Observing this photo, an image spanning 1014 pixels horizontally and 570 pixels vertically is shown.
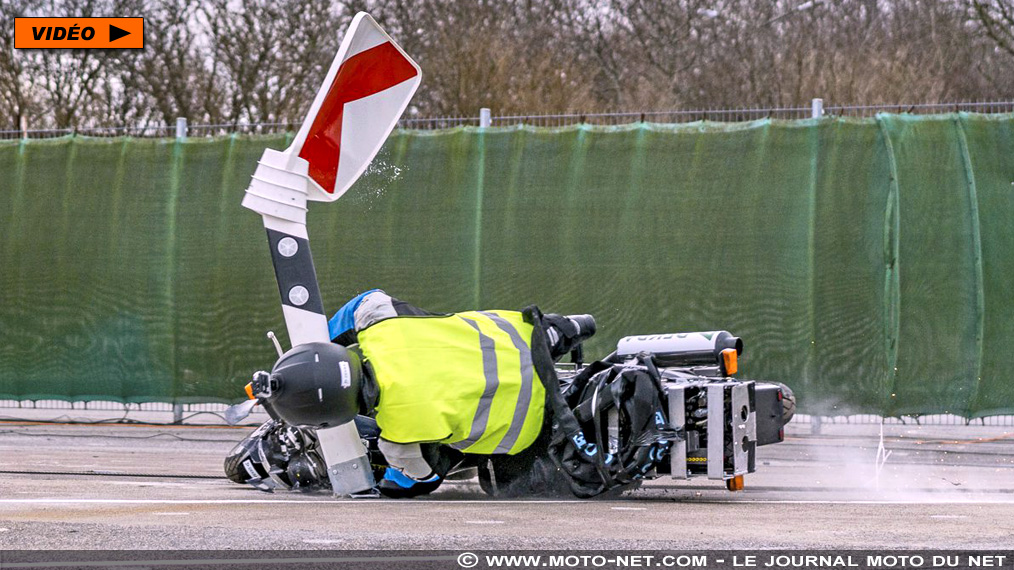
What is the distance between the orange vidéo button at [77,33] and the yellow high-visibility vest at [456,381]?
22.0m

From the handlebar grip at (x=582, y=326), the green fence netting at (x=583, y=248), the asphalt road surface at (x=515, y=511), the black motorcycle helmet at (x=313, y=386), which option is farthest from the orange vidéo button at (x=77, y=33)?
the black motorcycle helmet at (x=313, y=386)

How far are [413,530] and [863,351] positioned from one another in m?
6.61

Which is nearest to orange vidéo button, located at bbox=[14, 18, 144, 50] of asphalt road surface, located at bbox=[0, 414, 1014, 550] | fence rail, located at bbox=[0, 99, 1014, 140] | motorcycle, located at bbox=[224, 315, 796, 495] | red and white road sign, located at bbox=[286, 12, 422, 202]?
fence rail, located at bbox=[0, 99, 1014, 140]

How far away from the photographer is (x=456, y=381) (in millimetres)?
6418

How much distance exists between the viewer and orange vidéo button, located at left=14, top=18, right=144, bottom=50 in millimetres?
26422

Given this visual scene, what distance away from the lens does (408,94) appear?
746 centimetres

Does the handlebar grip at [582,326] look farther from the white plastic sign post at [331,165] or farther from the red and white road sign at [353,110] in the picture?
the red and white road sign at [353,110]

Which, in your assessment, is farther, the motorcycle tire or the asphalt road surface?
the motorcycle tire

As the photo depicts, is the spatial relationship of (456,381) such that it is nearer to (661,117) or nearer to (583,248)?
(583,248)

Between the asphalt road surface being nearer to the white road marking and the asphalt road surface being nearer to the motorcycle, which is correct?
the white road marking

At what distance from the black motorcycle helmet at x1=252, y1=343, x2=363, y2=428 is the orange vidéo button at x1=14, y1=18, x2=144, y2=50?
72.7ft

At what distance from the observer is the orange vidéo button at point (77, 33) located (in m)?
26.4

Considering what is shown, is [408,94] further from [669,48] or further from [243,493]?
[669,48]

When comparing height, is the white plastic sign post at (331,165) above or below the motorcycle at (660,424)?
above
